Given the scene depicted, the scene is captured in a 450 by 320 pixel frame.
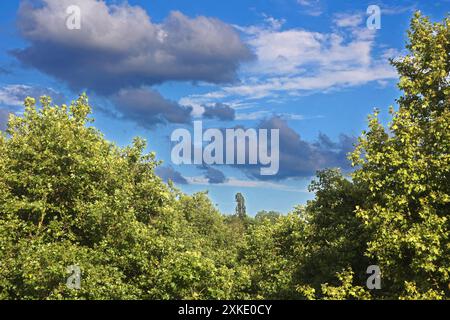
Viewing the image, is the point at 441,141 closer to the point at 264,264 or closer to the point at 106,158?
the point at 106,158

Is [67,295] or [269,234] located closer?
[67,295]

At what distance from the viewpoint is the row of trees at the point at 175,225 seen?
1873 cm

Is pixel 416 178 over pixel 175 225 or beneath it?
over

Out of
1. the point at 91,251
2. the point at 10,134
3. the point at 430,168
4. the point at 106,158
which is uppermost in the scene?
the point at 10,134

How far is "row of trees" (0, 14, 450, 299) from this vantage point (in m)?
18.7

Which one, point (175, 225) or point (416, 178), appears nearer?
point (416, 178)

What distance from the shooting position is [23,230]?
23125 millimetres

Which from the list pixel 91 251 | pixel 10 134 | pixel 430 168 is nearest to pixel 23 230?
pixel 91 251

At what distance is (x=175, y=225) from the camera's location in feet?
106
